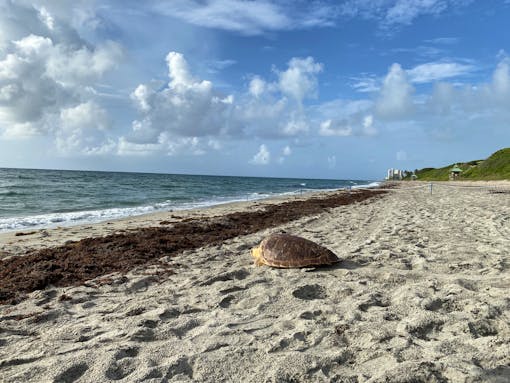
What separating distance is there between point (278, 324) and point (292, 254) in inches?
94.4

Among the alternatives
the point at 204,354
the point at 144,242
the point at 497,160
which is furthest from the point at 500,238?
the point at 497,160

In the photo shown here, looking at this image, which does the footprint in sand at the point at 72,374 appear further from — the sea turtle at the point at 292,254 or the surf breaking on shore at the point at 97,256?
the sea turtle at the point at 292,254

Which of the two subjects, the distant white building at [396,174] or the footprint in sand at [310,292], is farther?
the distant white building at [396,174]

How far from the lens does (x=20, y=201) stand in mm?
23172

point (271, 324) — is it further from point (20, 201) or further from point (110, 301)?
point (20, 201)

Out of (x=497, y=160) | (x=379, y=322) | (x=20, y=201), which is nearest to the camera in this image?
(x=379, y=322)

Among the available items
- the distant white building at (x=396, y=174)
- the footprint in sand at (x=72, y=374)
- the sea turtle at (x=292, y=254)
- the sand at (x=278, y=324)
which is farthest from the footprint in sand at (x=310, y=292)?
the distant white building at (x=396, y=174)

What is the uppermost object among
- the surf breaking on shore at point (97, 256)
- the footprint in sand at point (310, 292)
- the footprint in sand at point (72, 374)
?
the footprint in sand at point (310, 292)

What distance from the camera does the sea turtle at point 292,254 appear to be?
6.27 m

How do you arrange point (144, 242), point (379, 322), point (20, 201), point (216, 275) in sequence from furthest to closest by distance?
1. point (20, 201)
2. point (144, 242)
3. point (216, 275)
4. point (379, 322)

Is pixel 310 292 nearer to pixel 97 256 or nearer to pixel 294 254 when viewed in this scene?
pixel 294 254

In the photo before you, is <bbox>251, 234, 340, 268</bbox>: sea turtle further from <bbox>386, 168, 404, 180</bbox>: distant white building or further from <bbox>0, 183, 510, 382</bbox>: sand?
<bbox>386, 168, 404, 180</bbox>: distant white building

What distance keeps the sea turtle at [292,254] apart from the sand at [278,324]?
17 cm

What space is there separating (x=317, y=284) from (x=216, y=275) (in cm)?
176
